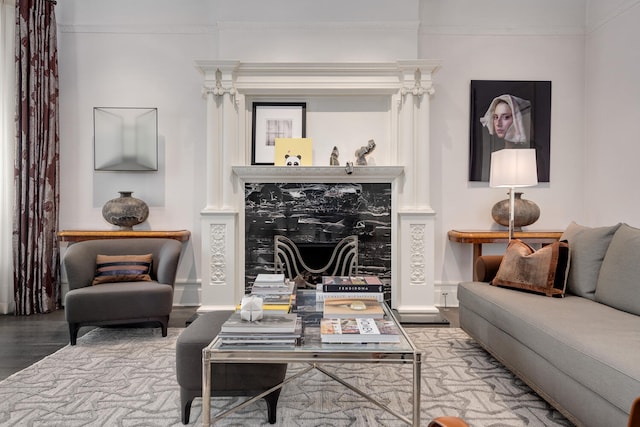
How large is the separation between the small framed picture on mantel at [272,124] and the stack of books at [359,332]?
2662 millimetres

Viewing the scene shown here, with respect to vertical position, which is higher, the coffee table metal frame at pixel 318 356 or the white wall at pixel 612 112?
the white wall at pixel 612 112

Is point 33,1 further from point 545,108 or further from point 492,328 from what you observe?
point 545,108

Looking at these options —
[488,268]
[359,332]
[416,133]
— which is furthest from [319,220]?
[359,332]

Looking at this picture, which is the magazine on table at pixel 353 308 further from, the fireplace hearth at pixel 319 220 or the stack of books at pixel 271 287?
the fireplace hearth at pixel 319 220

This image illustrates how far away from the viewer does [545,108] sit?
4.41 meters

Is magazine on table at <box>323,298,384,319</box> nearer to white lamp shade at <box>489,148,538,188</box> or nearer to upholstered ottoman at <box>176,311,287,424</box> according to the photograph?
upholstered ottoman at <box>176,311,287,424</box>

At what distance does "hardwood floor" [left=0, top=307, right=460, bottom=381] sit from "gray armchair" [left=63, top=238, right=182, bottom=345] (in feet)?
0.74

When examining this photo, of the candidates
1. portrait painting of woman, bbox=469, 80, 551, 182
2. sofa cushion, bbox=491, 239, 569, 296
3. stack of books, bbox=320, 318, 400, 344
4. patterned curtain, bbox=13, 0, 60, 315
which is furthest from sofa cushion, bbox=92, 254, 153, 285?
portrait painting of woman, bbox=469, 80, 551, 182

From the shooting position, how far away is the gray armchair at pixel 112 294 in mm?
3111

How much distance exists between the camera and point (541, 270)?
271 cm

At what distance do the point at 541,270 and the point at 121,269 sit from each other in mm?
3152

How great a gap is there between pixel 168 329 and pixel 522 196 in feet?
12.0

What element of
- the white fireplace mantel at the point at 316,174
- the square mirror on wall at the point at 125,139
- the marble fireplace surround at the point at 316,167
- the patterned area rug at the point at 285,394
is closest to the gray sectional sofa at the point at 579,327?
the patterned area rug at the point at 285,394

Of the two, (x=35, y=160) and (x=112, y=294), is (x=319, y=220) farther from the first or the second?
(x=35, y=160)
